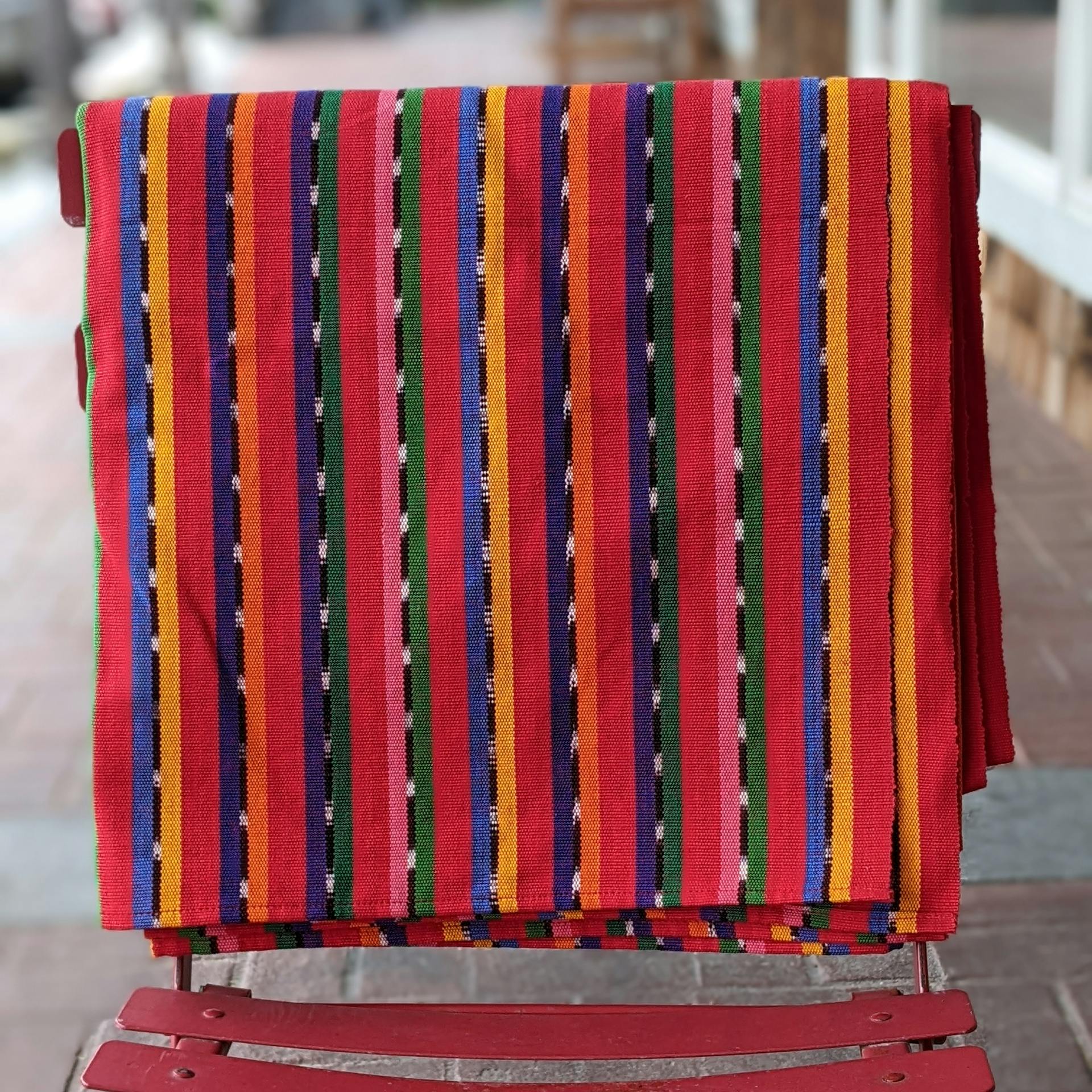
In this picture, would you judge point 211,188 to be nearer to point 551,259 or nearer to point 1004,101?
point 551,259

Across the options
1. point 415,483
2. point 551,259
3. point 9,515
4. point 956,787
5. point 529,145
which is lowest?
point 9,515

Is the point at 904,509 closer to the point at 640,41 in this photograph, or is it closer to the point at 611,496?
the point at 611,496

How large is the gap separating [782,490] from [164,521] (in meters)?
0.59

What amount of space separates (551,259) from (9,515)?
3112 millimetres

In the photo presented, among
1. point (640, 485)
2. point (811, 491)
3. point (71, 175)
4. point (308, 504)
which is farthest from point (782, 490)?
point (71, 175)

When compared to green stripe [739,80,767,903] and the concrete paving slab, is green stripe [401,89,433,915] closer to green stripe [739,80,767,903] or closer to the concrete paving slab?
green stripe [739,80,767,903]

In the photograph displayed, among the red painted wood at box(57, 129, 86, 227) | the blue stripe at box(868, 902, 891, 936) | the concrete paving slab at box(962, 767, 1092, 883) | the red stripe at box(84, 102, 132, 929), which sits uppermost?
the red painted wood at box(57, 129, 86, 227)

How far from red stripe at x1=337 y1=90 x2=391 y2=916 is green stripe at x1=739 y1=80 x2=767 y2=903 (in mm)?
350

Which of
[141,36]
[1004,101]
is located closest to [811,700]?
[1004,101]

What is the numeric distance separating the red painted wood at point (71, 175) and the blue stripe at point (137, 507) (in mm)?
67

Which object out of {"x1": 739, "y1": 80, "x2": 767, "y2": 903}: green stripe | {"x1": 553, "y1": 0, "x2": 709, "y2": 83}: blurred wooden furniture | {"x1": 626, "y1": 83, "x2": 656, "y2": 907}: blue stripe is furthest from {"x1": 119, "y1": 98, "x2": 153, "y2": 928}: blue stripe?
{"x1": 553, "y1": 0, "x2": 709, "y2": 83}: blurred wooden furniture

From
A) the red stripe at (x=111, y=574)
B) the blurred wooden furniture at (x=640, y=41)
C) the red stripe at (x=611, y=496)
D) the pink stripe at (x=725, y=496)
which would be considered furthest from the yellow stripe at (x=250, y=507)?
the blurred wooden furniture at (x=640, y=41)

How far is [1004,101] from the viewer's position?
477 cm

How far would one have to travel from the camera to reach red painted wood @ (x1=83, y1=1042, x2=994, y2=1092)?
1.31 m
